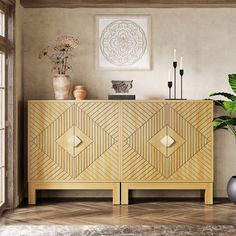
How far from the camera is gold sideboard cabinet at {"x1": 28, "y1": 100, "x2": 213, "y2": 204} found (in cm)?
626

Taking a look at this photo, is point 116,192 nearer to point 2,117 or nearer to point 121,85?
point 121,85

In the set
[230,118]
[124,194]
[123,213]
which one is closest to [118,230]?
[123,213]

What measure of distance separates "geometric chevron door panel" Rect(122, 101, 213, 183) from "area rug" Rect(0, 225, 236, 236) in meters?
1.21

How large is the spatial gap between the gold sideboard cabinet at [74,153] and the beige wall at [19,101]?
14cm

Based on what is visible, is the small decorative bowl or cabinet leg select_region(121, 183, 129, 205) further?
the small decorative bowl

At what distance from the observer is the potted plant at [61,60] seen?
6.33m

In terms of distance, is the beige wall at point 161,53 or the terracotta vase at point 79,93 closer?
the terracotta vase at point 79,93

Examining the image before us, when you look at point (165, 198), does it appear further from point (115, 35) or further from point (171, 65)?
point (115, 35)

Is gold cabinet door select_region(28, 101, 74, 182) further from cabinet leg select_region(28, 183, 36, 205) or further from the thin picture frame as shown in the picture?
the thin picture frame

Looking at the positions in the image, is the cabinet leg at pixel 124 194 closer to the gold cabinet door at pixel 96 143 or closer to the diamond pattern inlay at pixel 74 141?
the gold cabinet door at pixel 96 143

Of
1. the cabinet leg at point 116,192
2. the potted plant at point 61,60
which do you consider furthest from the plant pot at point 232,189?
the potted plant at point 61,60

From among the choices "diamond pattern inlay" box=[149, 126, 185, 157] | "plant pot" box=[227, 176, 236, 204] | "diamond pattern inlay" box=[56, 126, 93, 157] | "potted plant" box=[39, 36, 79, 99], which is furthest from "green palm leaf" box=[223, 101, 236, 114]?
"potted plant" box=[39, 36, 79, 99]

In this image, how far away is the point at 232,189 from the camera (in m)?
6.11

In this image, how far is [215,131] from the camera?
667 cm
